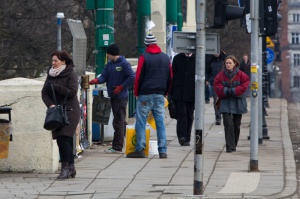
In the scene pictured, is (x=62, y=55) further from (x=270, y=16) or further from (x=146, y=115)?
(x=270, y=16)

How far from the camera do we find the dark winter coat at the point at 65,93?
12.4m

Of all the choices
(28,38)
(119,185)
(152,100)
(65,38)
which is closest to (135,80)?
(152,100)

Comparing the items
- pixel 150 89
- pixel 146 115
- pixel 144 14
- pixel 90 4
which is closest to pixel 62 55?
pixel 150 89

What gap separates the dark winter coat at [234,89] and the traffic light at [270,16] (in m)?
0.78

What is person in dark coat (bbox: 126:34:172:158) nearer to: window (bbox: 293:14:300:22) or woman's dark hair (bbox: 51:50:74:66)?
woman's dark hair (bbox: 51:50:74:66)

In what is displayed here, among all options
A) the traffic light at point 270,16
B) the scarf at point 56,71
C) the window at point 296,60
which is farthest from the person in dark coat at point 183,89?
the window at point 296,60

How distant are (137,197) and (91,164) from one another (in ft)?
10.3

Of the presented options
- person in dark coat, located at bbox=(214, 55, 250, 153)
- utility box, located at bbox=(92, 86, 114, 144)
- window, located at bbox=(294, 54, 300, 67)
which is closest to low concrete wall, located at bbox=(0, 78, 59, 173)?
utility box, located at bbox=(92, 86, 114, 144)

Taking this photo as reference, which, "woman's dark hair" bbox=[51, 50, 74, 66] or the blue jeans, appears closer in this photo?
"woman's dark hair" bbox=[51, 50, 74, 66]

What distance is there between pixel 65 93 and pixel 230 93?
4.31 metres

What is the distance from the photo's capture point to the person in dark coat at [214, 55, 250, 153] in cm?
1616

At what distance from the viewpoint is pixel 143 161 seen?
578 inches

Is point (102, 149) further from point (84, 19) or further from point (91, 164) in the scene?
point (84, 19)

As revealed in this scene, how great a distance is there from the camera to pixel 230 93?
16141 mm
